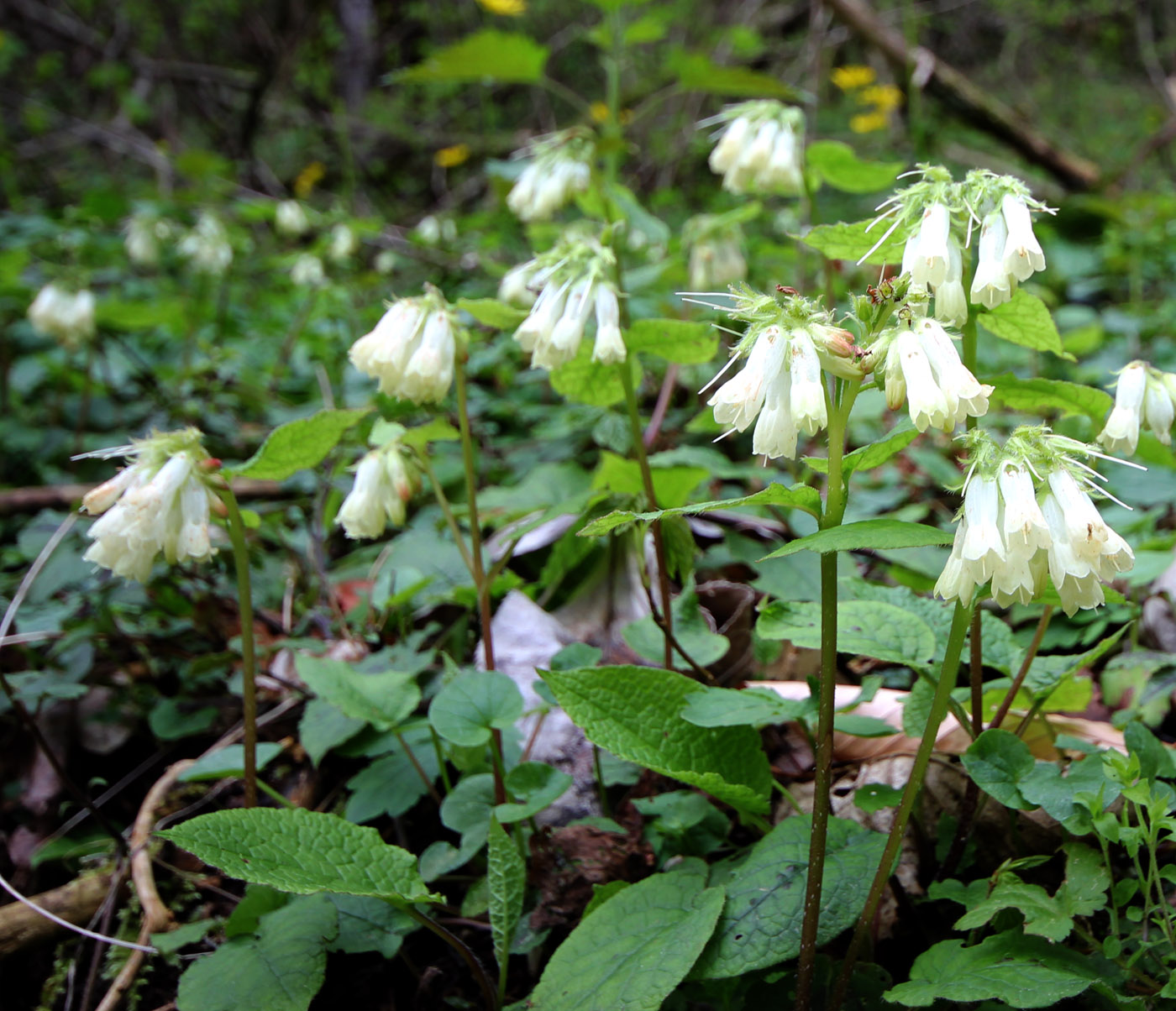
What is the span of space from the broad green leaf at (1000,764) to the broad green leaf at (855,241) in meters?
0.78

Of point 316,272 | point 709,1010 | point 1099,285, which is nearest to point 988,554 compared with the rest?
point 709,1010

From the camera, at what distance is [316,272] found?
4.86 m

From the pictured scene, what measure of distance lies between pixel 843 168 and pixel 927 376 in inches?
60.0

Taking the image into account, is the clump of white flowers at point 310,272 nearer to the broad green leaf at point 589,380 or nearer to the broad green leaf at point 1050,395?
the broad green leaf at point 589,380

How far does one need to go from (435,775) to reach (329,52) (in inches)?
424

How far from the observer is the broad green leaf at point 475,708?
159cm

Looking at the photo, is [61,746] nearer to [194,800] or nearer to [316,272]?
[194,800]

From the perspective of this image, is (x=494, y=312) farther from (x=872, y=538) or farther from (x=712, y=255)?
(x=712, y=255)

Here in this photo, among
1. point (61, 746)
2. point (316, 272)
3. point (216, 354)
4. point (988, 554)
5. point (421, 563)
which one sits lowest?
point (61, 746)

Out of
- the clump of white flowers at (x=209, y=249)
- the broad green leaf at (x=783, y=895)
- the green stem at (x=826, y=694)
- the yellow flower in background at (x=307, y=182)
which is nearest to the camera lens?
the green stem at (x=826, y=694)

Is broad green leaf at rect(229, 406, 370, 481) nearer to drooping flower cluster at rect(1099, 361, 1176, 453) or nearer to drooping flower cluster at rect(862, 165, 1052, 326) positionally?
drooping flower cluster at rect(862, 165, 1052, 326)

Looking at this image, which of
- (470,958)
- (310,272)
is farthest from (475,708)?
(310,272)

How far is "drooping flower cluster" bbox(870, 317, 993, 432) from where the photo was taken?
1.07 m

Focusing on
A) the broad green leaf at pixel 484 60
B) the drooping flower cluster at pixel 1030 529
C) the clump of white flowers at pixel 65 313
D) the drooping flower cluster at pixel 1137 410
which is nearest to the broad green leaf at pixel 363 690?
the drooping flower cluster at pixel 1030 529
